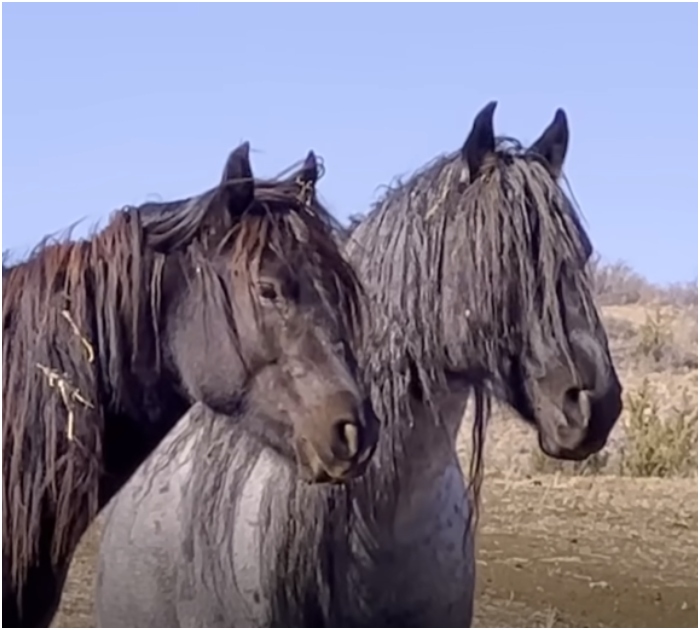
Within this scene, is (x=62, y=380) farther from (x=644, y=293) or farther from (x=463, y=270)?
(x=644, y=293)

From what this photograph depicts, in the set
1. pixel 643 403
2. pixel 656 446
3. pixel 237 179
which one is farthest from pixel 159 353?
pixel 656 446

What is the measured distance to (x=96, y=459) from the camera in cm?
278

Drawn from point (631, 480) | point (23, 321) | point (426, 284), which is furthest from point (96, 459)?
point (631, 480)

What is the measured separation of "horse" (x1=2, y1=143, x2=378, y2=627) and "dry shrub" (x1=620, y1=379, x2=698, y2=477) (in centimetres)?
685

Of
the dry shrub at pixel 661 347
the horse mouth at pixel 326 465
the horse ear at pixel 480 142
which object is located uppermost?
the dry shrub at pixel 661 347

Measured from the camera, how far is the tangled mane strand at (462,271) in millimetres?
3232

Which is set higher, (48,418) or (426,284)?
(426,284)

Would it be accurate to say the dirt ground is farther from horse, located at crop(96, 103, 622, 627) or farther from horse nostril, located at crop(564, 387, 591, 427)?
horse nostril, located at crop(564, 387, 591, 427)

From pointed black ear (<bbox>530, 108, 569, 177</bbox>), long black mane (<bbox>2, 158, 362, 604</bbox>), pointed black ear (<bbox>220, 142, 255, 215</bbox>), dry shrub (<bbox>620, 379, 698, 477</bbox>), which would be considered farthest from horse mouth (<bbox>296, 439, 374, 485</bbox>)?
dry shrub (<bbox>620, 379, 698, 477</bbox>)

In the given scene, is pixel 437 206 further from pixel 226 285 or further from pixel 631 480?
pixel 631 480

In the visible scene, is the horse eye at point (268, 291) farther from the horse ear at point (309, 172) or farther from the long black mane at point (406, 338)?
the long black mane at point (406, 338)

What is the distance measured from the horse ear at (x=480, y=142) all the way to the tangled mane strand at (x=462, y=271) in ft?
0.07

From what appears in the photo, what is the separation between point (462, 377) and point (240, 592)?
720 millimetres

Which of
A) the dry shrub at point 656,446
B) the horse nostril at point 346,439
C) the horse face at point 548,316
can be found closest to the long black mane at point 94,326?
the horse nostril at point 346,439
